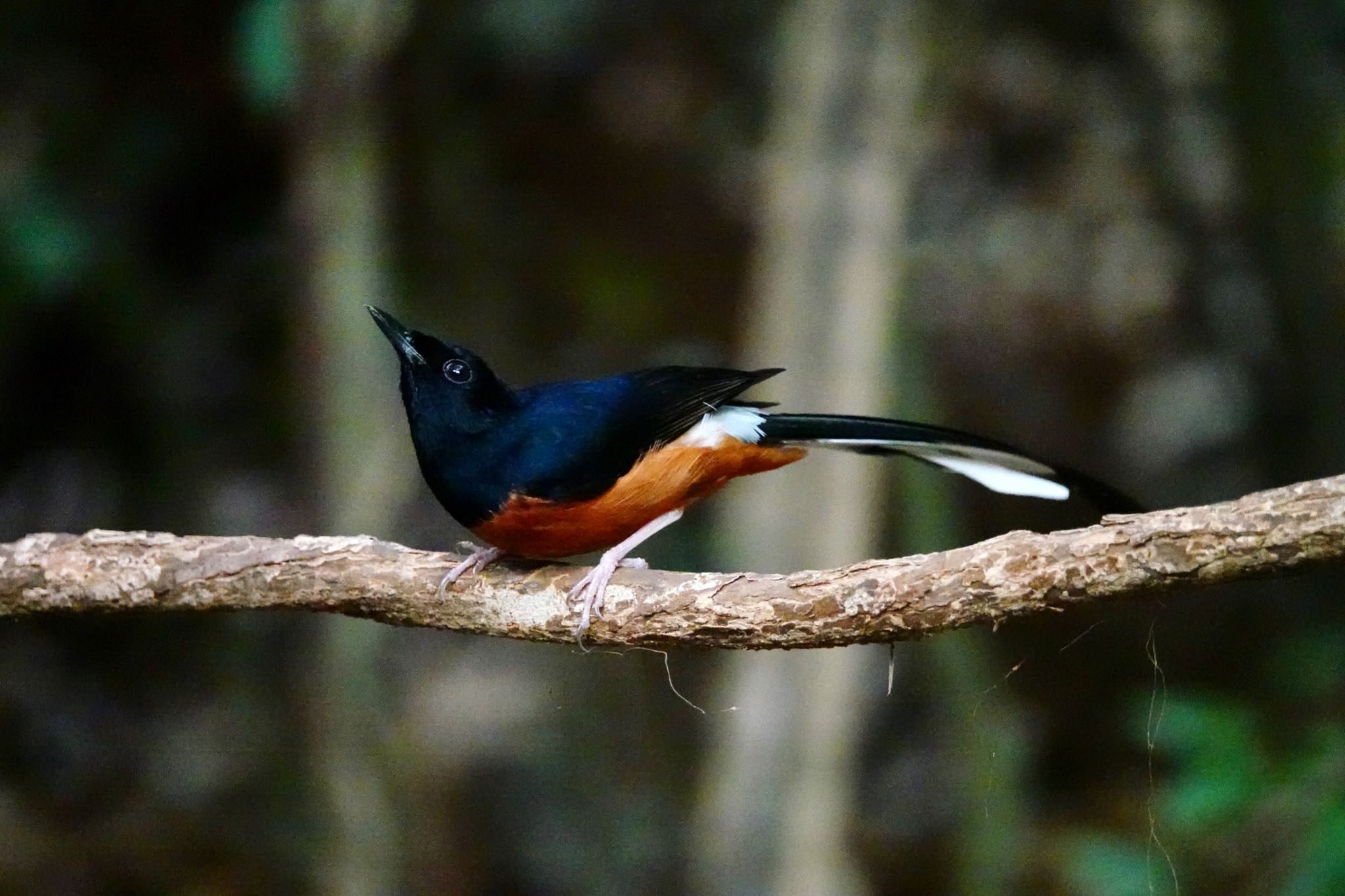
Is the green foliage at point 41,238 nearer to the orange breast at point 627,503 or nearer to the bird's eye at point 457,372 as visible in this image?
the bird's eye at point 457,372

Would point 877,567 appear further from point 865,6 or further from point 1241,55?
point 1241,55

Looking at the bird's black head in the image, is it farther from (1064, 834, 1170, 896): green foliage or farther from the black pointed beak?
(1064, 834, 1170, 896): green foliage

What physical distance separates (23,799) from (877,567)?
205 inches

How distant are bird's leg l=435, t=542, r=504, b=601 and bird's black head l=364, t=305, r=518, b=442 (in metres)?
0.30

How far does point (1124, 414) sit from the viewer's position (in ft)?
23.4

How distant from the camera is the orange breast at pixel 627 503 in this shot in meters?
2.98

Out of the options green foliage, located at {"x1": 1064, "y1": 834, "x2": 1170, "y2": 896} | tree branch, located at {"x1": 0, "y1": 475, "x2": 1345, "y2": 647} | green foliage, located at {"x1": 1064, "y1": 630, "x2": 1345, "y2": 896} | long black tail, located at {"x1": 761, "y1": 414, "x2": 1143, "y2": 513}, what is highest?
long black tail, located at {"x1": 761, "y1": 414, "x2": 1143, "y2": 513}

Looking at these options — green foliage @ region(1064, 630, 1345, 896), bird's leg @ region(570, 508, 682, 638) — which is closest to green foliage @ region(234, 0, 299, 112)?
bird's leg @ region(570, 508, 682, 638)

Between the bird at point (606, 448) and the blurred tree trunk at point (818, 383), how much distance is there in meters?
1.32

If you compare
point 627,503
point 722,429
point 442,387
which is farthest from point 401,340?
point 722,429

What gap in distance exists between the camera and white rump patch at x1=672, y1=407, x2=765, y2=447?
3258 mm

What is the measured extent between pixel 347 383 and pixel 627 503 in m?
2.10

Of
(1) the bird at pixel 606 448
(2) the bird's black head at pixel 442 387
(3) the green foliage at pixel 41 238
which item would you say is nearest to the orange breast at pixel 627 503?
(1) the bird at pixel 606 448

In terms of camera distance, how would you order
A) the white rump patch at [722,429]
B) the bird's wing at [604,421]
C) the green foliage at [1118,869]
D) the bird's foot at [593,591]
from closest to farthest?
the bird's foot at [593,591], the bird's wing at [604,421], the white rump patch at [722,429], the green foliage at [1118,869]
